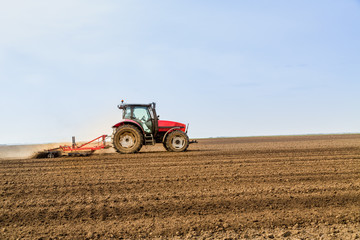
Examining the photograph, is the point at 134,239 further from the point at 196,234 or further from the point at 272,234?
the point at 272,234

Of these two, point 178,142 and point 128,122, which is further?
point 178,142

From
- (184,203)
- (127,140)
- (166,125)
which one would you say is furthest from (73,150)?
(184,203)

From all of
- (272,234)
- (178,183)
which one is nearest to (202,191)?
(178,183)

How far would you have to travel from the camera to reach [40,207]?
5.43m

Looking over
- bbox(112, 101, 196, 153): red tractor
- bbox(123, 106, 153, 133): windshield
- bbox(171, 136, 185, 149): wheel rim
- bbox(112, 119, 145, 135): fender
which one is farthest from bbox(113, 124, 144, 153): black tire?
bbox(171, 136, 185, 149): wheel rim

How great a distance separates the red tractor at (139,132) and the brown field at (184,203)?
418 cm

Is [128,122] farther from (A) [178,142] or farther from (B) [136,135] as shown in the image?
(A) [178,142]

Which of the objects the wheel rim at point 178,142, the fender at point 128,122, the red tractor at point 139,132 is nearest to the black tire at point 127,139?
the red tractor at point 139,132

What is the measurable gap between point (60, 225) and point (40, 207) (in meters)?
1.10

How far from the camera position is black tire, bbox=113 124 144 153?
42.8 ft

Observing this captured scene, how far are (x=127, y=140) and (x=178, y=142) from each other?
2.28 metres

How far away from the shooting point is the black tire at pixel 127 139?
1304cm

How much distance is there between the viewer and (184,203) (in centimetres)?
544

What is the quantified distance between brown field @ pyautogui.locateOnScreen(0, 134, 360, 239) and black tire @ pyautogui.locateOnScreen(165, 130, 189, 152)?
15.9ft
